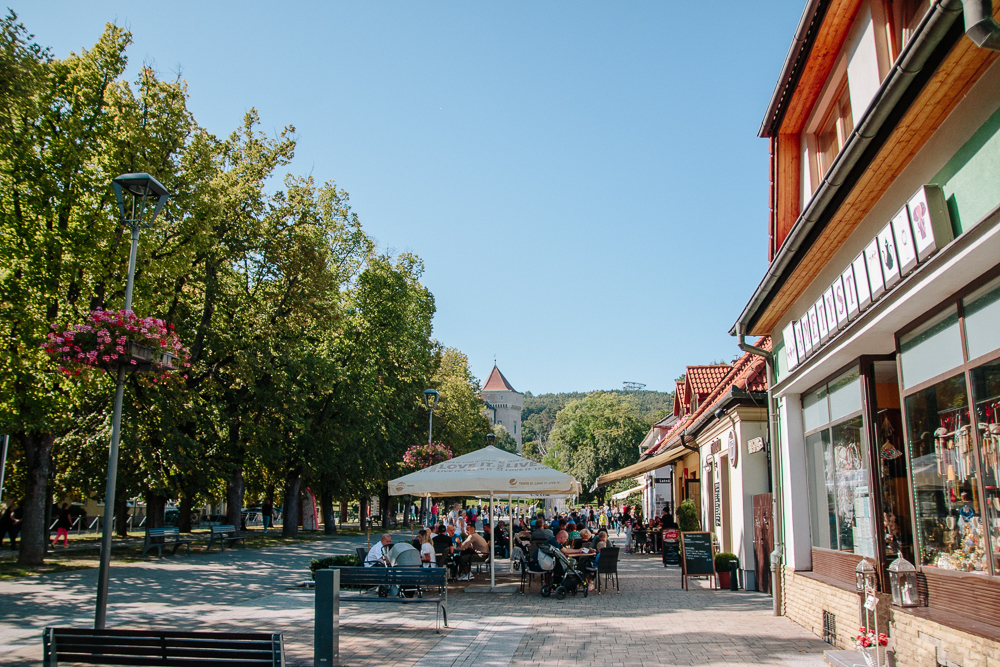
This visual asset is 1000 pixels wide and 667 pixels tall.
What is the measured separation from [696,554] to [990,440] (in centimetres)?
1025

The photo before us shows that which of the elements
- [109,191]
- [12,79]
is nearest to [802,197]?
[12,79]

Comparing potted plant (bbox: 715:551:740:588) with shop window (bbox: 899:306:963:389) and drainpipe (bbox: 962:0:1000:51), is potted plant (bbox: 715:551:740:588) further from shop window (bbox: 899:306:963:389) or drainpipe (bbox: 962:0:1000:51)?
Answer: drainpipe (bbox: 962:0:1000:51)

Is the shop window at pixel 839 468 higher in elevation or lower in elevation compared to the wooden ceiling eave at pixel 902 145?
lower

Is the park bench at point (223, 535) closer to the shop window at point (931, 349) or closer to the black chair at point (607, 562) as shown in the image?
the black chair at point (607, 562)

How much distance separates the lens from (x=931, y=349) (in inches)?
247

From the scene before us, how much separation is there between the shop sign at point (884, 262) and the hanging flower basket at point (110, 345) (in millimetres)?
8602

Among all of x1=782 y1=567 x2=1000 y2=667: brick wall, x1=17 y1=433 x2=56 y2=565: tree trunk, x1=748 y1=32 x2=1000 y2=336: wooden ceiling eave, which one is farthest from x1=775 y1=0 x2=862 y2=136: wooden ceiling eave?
x1=17 y1=433 x2=56 y2=565: tree trunk

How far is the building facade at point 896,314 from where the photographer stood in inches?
199

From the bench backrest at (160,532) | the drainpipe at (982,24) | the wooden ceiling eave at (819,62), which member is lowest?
the bench backrest at (160,532)

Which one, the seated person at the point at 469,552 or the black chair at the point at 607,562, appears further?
the seated person at the point at 469,552

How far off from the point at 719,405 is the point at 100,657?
1220 centimetres

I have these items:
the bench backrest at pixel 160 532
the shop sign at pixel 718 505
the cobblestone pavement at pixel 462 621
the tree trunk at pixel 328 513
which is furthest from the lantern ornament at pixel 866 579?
the tree trunk at pixel 328 513

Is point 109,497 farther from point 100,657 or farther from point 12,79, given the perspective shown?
point 12,79

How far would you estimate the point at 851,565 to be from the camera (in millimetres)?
8383
